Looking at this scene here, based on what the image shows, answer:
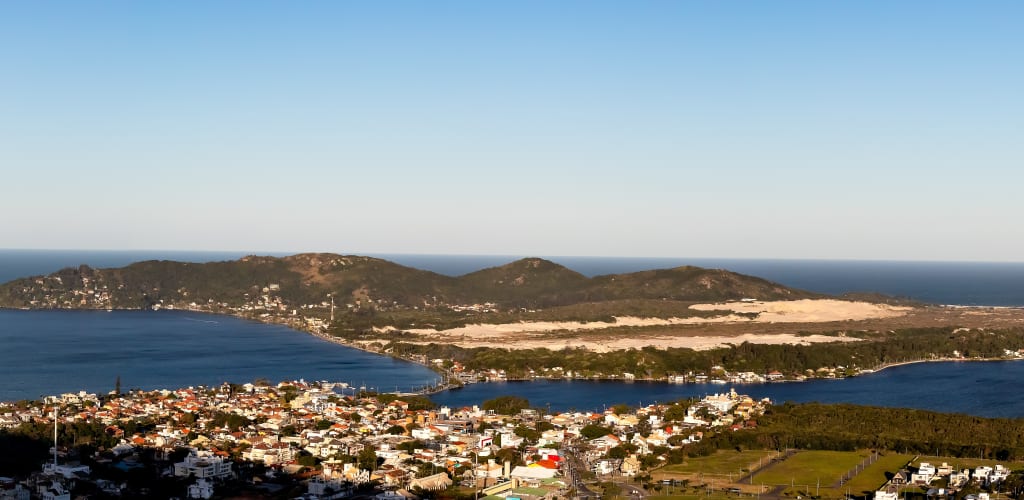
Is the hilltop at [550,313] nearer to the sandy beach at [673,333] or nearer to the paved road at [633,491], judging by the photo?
the sandy beach at [673,333]

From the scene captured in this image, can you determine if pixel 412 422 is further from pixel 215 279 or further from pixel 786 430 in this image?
pixel 215 279

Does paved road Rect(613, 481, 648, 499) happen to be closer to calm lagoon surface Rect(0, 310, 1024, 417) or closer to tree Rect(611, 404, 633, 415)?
tree Rect(611, 404, 633, 415)

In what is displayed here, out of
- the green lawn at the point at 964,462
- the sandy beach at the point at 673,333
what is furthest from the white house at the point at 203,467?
the sandy beach at the point at 673,333

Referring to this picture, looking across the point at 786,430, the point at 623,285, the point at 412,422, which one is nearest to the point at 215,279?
the point at 623,285

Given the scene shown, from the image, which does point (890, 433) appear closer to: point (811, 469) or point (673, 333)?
point (811, 469)

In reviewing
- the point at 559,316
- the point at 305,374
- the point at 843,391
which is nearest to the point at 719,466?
the point at 843,391

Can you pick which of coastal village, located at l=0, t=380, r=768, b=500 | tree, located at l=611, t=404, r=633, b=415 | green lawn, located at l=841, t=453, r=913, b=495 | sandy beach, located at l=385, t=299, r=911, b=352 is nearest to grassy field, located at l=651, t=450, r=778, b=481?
coastal village, located at l=0, t=380, r=768, b=500

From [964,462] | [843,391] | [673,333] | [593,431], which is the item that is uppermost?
[673,333]

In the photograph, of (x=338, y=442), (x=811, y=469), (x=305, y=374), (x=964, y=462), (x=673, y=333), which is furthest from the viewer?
(x=673, y=333)
